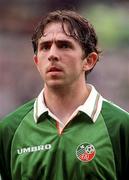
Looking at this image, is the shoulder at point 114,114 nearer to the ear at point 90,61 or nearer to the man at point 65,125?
the man at point 65,125

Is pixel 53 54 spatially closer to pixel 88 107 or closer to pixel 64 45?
pixel 64 45

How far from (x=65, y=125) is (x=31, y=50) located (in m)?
4.72

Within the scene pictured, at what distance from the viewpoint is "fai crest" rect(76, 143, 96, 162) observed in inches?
111

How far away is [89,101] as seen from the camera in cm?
299

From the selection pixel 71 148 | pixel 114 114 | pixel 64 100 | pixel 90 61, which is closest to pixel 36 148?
pixel 71 148

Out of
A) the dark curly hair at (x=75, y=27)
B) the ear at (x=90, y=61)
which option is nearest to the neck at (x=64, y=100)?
the ear at (x=90, y=61)

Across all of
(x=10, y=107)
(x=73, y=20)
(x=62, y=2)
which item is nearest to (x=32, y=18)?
(x=62, y=2)

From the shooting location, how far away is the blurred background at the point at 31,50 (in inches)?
285

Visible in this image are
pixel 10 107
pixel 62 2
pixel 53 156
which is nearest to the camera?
pixel 53 156

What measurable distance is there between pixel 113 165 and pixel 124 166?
8cm

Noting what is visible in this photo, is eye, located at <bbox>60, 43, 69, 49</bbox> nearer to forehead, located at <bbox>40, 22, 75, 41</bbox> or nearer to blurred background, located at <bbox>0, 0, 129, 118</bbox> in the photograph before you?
forehead, located at <bbox>40, 22, 75, 41</bbox>

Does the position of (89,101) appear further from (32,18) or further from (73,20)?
(32,18)

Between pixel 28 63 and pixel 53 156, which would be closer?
pixel 53 156

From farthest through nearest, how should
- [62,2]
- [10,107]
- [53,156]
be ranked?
[62,2] < [10,107] < [53,156]
